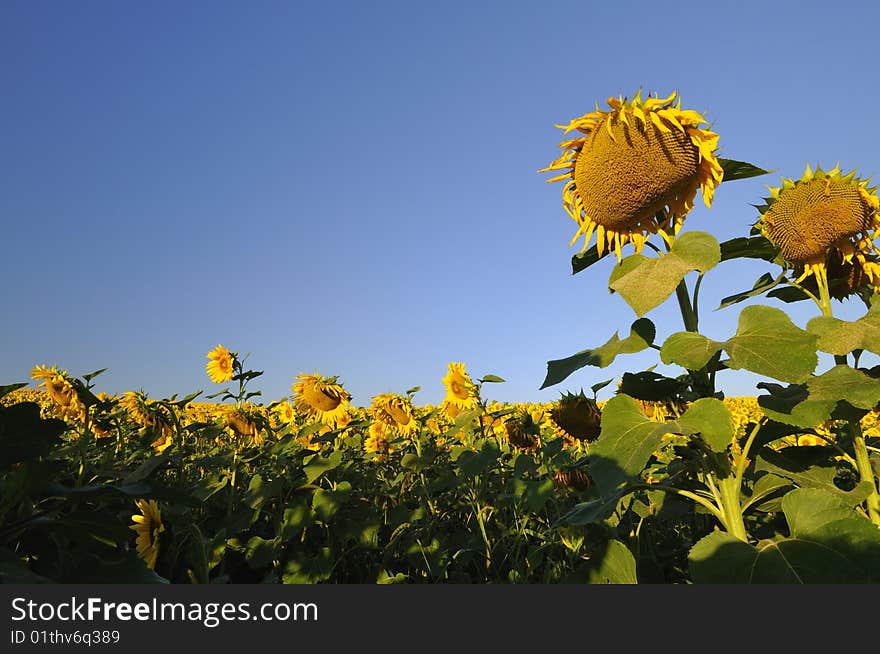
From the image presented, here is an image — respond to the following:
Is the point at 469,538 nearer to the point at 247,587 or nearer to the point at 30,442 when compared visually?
the point at 247,587

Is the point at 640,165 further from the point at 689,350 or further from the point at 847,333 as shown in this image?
the point at 847,333

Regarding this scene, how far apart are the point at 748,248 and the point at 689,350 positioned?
945mm

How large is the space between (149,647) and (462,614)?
0.89 meters

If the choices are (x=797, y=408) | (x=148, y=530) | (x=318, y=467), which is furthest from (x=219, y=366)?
(x=797, y=408)

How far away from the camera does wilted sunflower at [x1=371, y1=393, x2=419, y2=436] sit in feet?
17.6

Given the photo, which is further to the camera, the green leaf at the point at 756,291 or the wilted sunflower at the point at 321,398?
the wilted sunflower at the point at 321,398

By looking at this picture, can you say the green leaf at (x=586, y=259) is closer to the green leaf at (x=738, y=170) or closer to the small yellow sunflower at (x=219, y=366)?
the green leaf at (x=738, y=170)

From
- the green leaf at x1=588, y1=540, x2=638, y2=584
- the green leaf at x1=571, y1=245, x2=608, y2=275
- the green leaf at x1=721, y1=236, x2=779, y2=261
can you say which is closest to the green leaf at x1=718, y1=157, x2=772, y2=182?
the green leaf at x1=721, y1=236, x2=779, y2=261

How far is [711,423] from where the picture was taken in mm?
1655

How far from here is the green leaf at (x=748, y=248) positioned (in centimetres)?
229

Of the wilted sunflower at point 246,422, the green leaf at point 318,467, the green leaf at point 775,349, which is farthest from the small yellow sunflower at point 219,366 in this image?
the green leaf at point 775,349

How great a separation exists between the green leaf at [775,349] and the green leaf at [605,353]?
26cm

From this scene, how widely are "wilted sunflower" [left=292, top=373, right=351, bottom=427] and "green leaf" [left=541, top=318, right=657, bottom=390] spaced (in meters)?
3.58

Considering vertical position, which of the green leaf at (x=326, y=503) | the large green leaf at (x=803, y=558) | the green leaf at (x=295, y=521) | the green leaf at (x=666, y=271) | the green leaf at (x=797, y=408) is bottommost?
the large green leaf at (x=803, y=558)
